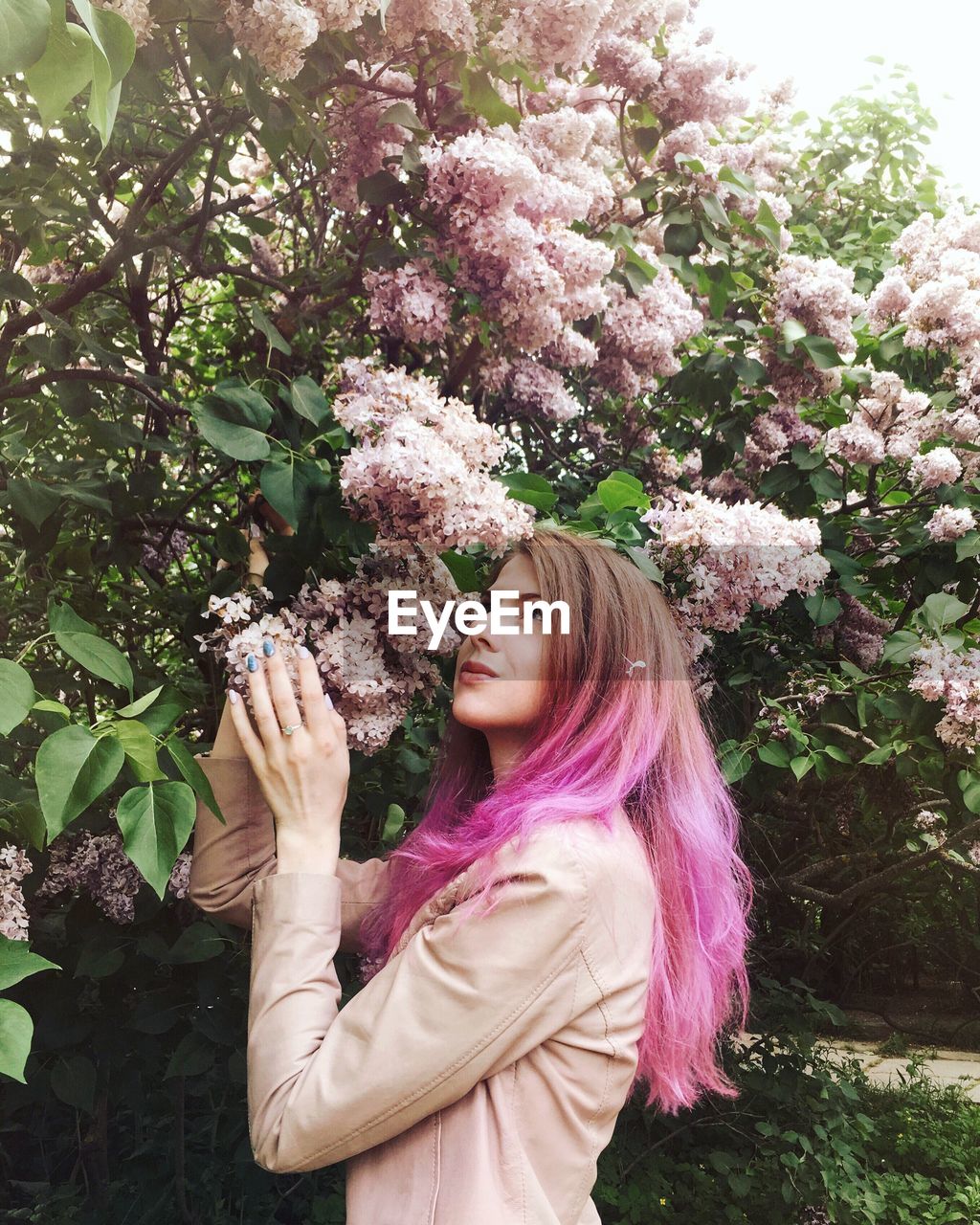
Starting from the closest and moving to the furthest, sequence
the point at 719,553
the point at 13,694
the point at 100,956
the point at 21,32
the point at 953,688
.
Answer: the point at 21,32
the point at 13,694
the point at 719,553
the point at 953,688
the point at 100,956

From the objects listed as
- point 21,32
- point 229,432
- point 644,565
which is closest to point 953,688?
point 644,565

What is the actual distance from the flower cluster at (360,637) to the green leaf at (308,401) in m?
0.22

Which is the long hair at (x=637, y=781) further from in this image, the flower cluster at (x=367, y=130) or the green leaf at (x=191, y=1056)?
the green leaf at (x=191, y=1056)

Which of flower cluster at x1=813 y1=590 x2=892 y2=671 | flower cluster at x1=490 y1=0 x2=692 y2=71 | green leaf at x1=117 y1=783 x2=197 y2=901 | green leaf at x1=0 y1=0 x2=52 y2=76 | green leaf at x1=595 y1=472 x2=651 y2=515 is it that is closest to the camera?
green leaf at x1=0 y1=0 x2=52 y2=76

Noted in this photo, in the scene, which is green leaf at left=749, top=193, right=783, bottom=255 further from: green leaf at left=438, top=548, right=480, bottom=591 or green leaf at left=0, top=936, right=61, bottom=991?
green leaf at left=0, top=936, right=61, bottom=991

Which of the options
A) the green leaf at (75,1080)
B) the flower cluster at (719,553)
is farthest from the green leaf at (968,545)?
the green leaf at (75,1080)

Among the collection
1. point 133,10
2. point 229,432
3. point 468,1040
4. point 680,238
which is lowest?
point 468,1040

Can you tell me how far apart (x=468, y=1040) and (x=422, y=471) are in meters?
0.61

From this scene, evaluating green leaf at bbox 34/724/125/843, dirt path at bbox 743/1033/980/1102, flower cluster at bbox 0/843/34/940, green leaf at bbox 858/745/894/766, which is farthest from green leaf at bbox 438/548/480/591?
dirt path at bbox 743/1033/980/1102

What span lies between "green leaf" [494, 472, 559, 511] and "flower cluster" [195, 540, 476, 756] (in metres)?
0.20

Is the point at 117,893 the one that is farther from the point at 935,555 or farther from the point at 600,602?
the point at 935,555

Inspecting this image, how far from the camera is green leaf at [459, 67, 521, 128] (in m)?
1.76

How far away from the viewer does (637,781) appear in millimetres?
1240

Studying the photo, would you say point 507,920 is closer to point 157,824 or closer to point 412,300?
point 157,824
